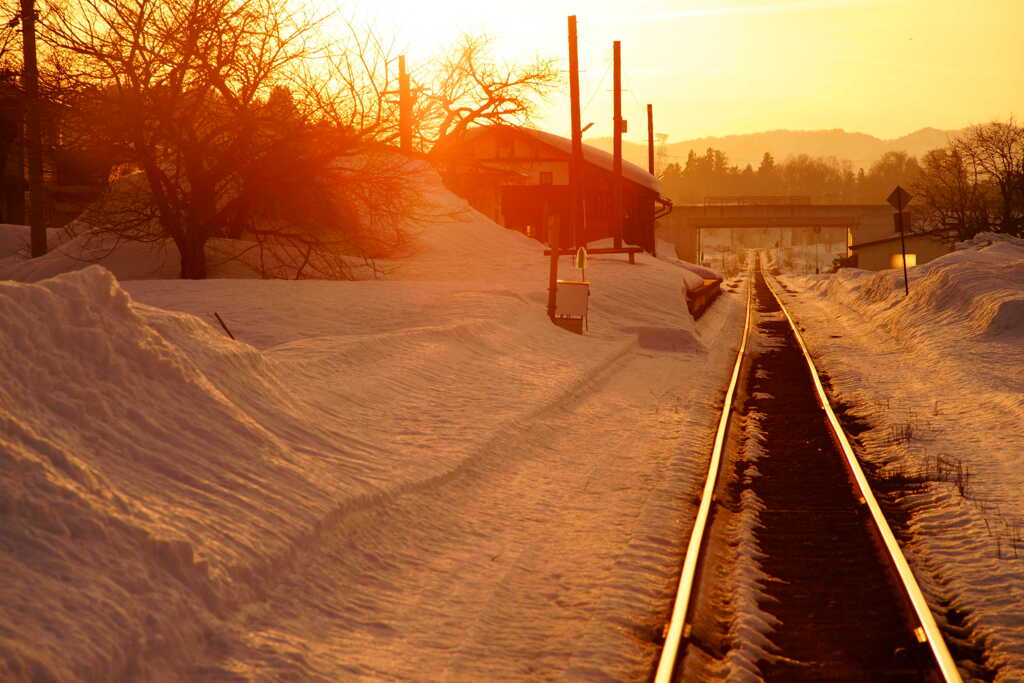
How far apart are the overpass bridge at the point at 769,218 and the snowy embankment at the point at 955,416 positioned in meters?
60.7

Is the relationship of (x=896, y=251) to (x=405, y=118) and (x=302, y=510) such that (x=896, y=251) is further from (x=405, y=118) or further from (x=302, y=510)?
(x=302, y=510)

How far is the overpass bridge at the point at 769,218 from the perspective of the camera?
310 ft

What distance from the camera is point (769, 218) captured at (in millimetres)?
96312

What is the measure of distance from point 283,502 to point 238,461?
720 mm

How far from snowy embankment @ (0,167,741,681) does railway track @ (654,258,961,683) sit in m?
0.29

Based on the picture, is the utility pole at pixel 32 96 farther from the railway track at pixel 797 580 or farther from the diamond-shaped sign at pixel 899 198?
the diamond-shaped sign at pixel 899 198

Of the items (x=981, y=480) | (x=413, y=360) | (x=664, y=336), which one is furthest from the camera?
(x=664, y=336)

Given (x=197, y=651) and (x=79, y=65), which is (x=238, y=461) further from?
(x=79, y=65)

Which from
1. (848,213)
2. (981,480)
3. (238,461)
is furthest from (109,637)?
(848,213)

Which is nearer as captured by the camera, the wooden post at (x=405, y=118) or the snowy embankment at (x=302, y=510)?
the snowy embankment at (x=302, y=510)


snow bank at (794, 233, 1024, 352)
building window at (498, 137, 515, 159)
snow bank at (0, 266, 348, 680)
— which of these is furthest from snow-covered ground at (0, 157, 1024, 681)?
building window at (498, 137, 515, 159)

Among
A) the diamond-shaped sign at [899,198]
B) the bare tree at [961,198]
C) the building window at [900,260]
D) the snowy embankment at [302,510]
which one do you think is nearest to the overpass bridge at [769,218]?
the bare tree at [961,198]

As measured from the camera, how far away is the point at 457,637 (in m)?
6.08

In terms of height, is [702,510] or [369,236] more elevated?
[369,236]
